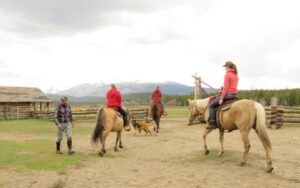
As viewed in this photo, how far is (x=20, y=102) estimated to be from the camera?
142ft

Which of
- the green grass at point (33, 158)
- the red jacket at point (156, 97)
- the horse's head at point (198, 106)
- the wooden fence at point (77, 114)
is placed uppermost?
the red jacket at point (156, 97)

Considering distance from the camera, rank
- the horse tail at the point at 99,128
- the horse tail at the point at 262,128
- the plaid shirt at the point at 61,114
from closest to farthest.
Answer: the horse tail at the point at 262,128 → the horse tail at the point at 99,128 → the plaid shirt at the point at 61,114

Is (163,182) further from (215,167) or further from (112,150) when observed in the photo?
(112,150)

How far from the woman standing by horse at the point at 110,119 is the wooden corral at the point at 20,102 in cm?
2529

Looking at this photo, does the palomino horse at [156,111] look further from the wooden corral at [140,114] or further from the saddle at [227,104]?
the wooden corral at [140,114]

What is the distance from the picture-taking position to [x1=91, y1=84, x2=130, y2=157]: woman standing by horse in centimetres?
1296

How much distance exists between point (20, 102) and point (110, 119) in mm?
33075

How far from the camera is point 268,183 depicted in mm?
8336

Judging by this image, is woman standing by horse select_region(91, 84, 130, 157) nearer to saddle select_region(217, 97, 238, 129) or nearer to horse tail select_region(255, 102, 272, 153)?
saddle select_region(217, 97, 238, 129)

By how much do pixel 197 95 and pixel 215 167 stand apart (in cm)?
1746

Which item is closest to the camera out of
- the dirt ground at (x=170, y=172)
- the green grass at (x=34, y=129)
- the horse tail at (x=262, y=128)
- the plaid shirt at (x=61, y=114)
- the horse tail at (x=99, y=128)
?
the dirt ground at (x=170, y=172)

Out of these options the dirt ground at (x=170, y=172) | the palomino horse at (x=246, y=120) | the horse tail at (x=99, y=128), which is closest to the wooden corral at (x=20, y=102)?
the horse tail at (x=99, y=128)

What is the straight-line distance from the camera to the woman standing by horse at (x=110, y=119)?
13.0 m

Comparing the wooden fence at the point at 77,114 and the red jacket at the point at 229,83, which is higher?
the red jacket at the point at 229,83
